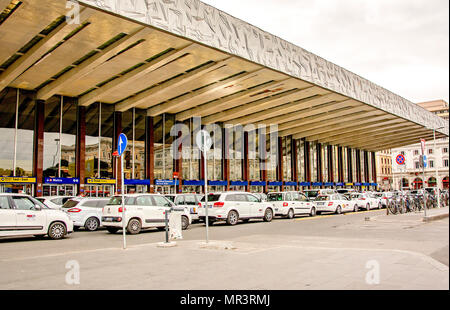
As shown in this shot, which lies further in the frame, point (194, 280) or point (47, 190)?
point (47, 190)

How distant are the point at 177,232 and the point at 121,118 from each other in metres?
24.7

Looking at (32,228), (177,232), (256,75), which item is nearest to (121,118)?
(256,75)

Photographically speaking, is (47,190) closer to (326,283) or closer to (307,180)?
(326,283)

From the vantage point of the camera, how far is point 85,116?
111ft

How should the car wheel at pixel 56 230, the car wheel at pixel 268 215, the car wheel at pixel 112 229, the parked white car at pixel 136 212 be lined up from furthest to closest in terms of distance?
the car wheel at pixel 268 215 → the car wheel at pixel 112 229 → the parked white car at pixel 136 212 → the car wheel at pixel 56 230

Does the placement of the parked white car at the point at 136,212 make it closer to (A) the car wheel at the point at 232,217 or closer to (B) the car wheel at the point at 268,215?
(A) the car wheel at the point at 232,217

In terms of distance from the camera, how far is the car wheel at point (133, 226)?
54.8 feet

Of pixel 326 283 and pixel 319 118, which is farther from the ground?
pixel 319 118

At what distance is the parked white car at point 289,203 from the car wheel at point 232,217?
14.3 ft

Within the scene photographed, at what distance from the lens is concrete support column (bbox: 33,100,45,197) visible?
1175 inches

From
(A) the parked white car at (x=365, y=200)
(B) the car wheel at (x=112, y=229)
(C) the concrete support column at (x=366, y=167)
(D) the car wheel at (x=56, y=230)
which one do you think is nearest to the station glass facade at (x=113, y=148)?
(B) the car wheel at (x=112, y=229)

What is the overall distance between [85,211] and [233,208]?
7064mm

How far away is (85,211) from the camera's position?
1897 cm

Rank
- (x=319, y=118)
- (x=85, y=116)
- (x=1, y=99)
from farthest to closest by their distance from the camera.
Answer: (x=319, y=118) < (x=85, y=116) < (x=1, y=99)
